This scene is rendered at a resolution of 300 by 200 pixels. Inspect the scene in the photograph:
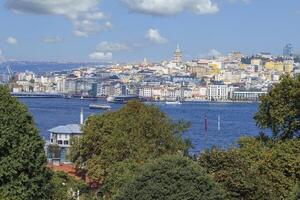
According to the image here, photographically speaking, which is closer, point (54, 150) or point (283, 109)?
point (283, 109)

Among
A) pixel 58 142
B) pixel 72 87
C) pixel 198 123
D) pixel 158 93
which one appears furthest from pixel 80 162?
pixel 72 87

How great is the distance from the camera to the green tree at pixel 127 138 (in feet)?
43.3

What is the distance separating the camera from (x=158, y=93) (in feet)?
329

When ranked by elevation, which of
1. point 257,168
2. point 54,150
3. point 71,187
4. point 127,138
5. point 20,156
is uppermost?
point 20,156

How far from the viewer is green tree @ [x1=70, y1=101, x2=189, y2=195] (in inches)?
519

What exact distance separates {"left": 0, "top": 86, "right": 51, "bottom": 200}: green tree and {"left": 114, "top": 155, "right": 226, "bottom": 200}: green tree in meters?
1.29

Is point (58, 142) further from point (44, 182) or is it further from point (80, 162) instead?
point (44, 182)

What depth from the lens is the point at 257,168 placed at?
33.7 feet

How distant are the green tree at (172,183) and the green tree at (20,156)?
1.29 metres

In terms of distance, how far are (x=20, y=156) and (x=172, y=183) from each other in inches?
77.8

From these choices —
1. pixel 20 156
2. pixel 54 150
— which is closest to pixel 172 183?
pixel 20 156

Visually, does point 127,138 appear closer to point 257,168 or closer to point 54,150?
point 257,168

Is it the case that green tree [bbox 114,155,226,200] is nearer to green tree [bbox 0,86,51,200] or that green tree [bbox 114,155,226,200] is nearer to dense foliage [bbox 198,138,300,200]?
dense foliage [bbox 198,138,300,200]

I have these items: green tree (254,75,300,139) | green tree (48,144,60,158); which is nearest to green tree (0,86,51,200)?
green tree (254,75,300,139)
